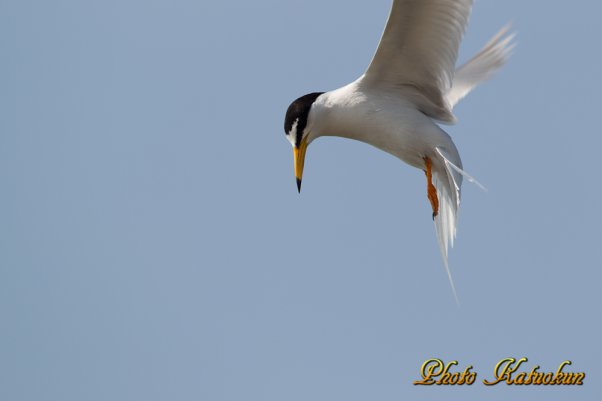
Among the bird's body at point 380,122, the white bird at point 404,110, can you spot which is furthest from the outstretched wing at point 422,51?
the bird's body at point 380,122

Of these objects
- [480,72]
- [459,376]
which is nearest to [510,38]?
[480,72]

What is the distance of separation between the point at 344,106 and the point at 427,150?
691mm

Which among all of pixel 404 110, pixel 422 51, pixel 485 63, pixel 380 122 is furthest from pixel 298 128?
pixel 485 63

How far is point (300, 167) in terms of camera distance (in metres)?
7.59

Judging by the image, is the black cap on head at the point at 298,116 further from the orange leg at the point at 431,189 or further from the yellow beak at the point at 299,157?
the orange leg at the point at 431,189

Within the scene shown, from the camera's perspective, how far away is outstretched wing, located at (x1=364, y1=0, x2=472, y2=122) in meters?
6.94

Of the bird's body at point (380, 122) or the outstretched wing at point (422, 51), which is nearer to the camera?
the outstretched wing at point (422, 51)

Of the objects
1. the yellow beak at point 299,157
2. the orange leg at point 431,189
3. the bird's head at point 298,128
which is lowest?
the orange leg at point 431,189

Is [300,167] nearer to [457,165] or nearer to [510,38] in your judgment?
[457,165]

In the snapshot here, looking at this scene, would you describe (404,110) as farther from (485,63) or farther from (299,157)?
(485,63)

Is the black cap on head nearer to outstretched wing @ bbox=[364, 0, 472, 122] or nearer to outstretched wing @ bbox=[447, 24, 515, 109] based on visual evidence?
outstretched wing @ bbox=[364, 0, 472, 122]

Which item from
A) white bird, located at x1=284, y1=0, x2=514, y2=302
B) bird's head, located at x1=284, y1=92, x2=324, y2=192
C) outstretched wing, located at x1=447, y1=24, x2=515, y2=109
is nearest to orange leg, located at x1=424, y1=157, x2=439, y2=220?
white bird, located at x1=284, y1=0, x2=514, y2=302

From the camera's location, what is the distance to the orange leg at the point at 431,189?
757 centimetres

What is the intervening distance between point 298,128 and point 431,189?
111cm
